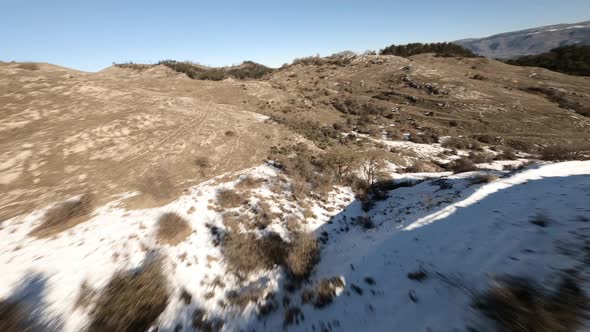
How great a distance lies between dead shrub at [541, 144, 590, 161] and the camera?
44.6ft

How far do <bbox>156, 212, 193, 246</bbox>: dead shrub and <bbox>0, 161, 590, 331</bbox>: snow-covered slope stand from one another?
0.24m

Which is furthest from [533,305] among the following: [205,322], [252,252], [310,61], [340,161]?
[310,61]

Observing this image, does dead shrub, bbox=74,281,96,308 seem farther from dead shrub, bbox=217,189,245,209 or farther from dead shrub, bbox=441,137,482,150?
dead shrub, bbox=441,137,482,150

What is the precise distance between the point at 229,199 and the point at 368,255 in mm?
5869

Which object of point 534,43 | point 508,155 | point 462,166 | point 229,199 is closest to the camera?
point 229,199

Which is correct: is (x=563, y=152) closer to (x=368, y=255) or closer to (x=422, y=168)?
(x=422, y=168)

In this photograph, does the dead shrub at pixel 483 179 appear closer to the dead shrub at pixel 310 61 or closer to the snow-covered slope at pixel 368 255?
the snow-covered slope at pixel 368 255

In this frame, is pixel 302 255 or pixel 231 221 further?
pixel 231 221

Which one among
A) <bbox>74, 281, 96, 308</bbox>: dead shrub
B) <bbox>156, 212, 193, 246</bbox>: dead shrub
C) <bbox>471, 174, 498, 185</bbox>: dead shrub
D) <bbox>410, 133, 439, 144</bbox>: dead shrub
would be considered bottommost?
<bbox>74, 281, 96, 308</bbox>: dead shrub

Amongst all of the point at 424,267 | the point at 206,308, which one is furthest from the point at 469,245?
the point at 206,308

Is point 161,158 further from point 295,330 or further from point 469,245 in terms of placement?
point 469,245

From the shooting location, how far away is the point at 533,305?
12.9 feet

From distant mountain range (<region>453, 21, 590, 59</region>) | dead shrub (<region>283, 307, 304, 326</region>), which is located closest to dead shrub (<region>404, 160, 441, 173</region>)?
dead shrub (<region>283, 307, 304, 326</region>)

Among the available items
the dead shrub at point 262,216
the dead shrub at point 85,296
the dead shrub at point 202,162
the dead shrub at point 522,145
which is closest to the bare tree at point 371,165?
the dead shrub at point 262,216
